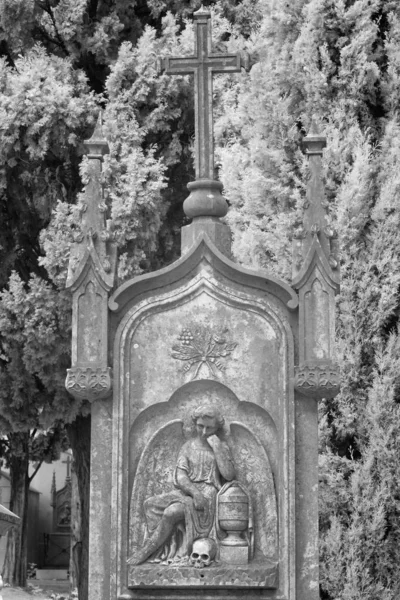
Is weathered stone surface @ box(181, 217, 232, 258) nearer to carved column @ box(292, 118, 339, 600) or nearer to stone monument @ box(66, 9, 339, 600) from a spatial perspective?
stone monument @ box(66, 9, 339, 600)

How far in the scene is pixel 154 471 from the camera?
763cm

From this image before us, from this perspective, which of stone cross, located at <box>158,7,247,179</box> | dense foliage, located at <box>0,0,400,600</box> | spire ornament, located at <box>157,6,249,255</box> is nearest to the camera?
spire ornament, located at <box>157,6,249,255</box>

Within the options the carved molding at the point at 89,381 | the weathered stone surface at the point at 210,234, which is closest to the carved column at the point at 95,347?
the carved molding at the point at 89,381

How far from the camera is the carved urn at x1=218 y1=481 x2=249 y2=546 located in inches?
292

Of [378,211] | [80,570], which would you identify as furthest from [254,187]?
[80,570]

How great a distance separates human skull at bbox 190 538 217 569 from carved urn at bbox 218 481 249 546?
0.09 meters

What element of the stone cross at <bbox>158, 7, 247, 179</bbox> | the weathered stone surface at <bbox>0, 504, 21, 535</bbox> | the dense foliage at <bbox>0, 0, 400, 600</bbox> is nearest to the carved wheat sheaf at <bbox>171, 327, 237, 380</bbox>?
the stone cross at <bbox>158, 7, 247, 179</bbox>

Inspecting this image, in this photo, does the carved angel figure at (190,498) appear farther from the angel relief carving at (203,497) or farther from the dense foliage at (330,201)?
the dense foliage at (330,201)

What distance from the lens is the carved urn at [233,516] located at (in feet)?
24.3

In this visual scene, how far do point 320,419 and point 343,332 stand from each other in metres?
0.66

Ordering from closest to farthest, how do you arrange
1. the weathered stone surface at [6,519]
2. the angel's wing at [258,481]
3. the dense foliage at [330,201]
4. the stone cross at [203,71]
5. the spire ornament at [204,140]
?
the angel's wing at [258,481], the spire ornament at [204,140], the stone cross at [203,71], the dense foliage at [330,201], the weathered stone surface at [6,519]

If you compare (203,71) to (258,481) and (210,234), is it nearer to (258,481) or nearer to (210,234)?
(210,234)

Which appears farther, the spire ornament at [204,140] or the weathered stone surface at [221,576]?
the spire ornament at [204,140]

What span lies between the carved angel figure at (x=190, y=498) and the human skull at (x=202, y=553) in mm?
51
